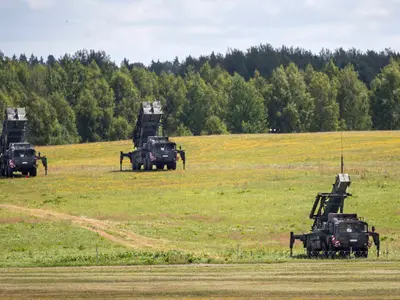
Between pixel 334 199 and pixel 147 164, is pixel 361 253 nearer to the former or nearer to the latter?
pixel 334 199

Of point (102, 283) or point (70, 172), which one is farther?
point (70, 172)

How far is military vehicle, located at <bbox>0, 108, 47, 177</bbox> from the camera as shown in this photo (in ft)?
326

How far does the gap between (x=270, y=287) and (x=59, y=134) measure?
491 feet

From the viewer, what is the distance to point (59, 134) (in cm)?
18450

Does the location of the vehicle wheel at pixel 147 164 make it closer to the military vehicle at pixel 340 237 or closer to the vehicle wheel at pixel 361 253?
the military vehicle at pixel 340 237

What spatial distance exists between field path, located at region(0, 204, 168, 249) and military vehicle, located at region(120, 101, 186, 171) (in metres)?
28.3

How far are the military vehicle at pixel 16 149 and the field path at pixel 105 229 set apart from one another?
78.8 feet

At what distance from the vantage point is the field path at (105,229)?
5931 centimetres

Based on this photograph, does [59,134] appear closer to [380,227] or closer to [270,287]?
[380,227]

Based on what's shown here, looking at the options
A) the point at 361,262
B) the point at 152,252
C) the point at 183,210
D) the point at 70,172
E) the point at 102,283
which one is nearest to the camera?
the point at 102,283

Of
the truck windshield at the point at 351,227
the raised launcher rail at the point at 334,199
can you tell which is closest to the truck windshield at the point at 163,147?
the raised launcher rail at the point at 334,199

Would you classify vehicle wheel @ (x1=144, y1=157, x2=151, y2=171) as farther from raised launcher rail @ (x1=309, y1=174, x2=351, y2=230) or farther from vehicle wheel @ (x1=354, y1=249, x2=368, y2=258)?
vehicle wheel @ (x1=354, y1=249, x2=368, y2=258)

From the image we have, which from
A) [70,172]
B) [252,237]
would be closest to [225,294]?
[252,237]

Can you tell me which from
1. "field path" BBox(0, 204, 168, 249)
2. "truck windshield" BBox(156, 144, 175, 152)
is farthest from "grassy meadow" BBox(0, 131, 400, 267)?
"truck windshield" BBox(156, 144, 175, 152)
